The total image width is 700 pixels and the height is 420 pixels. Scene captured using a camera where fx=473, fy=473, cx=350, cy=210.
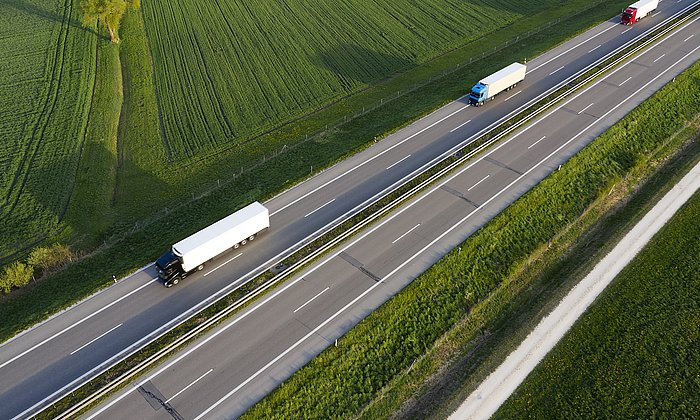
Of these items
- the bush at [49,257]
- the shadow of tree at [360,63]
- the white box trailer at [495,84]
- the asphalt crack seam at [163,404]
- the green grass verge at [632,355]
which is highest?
the white box trailer at [495,84]

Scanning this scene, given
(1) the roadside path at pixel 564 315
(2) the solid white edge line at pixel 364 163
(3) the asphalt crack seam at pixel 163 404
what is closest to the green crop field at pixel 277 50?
(2) the solid white edge line at pixel 364 163

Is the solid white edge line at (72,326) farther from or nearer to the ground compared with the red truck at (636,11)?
nearer to the ground

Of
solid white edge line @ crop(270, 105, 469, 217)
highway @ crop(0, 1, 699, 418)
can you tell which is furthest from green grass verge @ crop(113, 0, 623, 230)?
highway @ crop(0, 1, 699, 418)

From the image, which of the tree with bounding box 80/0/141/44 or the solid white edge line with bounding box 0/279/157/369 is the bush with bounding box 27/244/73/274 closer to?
the solid white edge line with bounding box 0/279/157/369

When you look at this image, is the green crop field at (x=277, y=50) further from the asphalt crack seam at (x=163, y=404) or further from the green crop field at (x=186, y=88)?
the asphalt crack seam at (x=163, y=404)

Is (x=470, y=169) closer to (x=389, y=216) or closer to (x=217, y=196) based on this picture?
(x=389, y=216)

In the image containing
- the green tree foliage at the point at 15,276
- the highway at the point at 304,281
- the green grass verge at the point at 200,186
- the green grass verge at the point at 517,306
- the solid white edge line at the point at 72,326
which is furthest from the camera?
the green tree foliage at the point at 15,276

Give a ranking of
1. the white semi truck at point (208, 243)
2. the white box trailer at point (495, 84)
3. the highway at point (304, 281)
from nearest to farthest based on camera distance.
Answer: the highway at point (304, 281)
the white semi truck at point (208, 243)
the white box trailer at point (495, 84)
